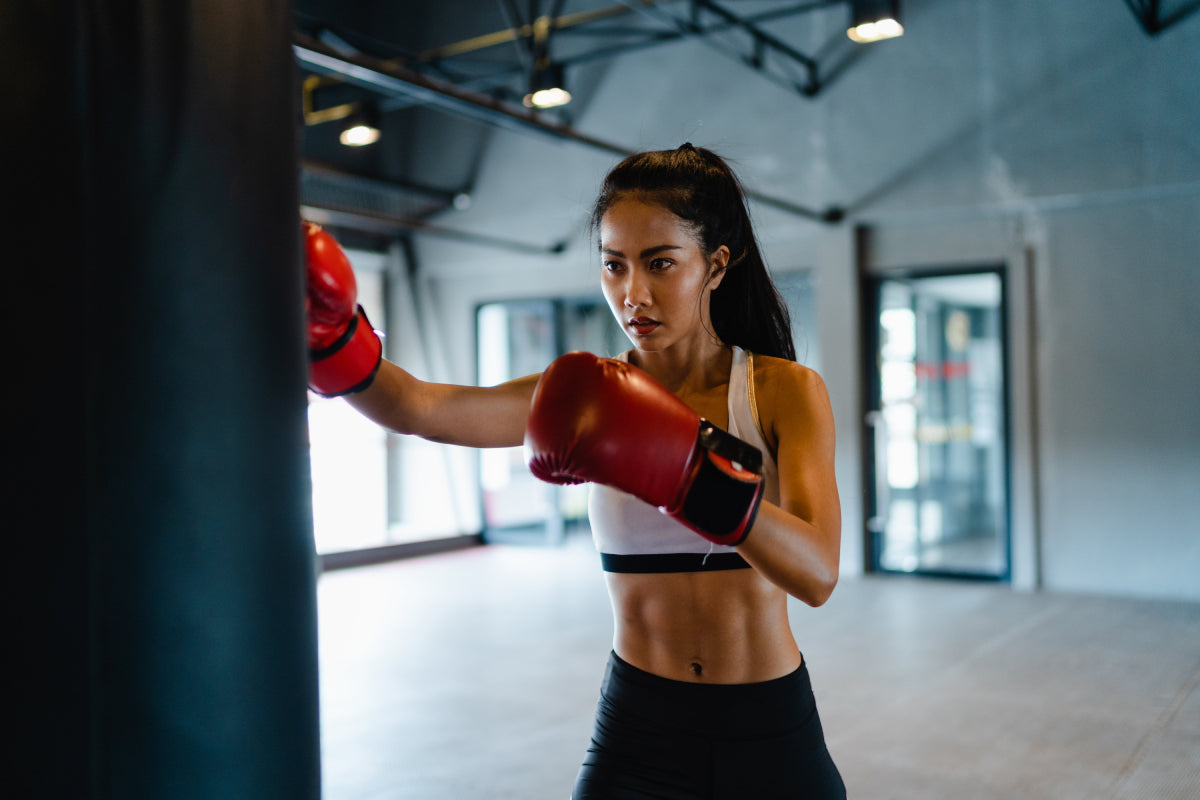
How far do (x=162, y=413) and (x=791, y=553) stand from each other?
63cm

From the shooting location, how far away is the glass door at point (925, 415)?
23.2ft

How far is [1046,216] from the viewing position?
6539mm

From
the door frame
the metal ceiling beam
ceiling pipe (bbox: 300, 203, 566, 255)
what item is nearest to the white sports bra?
the metal ceiling beam

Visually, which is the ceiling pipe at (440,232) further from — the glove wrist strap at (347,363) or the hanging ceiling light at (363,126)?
the glove wrist strap at (347,363)

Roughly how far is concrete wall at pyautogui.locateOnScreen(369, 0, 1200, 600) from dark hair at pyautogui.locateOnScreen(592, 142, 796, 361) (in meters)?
5.47

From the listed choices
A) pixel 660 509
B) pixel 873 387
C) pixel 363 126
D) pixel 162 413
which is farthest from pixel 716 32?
pixel 162 413

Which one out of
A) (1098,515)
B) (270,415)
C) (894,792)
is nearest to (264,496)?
(270,415)

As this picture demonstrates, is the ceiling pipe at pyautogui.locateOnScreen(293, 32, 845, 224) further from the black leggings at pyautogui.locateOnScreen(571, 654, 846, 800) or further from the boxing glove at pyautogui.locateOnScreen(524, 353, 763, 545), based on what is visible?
the black leggings at pyautogui.locateOnScreen(571, 654, 846, 800)

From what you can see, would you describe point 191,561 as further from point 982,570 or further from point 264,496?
point 982,570

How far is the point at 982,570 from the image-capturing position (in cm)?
682

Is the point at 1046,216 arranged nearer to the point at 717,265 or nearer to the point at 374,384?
the point at 717,265

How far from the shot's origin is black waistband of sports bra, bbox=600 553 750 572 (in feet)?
4.33

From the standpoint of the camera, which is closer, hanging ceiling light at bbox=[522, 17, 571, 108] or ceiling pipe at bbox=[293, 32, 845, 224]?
ceiling pipe at bbox=[293, 32, 845, 224]

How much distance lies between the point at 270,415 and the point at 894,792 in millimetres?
2759
